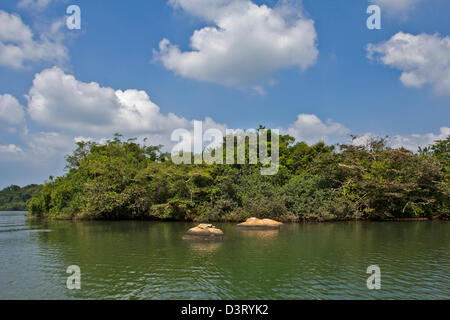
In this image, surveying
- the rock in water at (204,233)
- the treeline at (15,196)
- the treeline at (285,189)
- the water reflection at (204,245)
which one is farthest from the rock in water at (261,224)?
the treeline at (15,196)

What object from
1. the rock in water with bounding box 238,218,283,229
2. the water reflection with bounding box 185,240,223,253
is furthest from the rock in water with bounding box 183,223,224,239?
the rock in water with bounding box 238,218,283,229

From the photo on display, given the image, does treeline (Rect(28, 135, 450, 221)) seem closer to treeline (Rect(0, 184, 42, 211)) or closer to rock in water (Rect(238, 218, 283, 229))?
rock in water (Rect(238, 218, 283, 229))

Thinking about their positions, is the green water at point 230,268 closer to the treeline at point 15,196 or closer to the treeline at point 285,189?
the treeline at point 285,189

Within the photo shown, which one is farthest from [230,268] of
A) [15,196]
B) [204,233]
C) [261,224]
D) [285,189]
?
[15,196]

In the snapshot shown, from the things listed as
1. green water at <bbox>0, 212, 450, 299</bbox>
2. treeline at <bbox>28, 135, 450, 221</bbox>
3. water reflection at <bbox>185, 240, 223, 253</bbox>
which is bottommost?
water reflection at <bbox>185, 240, 223, 253</bbox>

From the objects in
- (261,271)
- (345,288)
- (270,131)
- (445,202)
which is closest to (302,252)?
(261,271)

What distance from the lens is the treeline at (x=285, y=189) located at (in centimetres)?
3269

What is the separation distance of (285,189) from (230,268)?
914 inches

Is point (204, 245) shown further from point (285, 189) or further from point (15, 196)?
point (15, 196)

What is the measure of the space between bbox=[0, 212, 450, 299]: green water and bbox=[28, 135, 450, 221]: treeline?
13630 mm

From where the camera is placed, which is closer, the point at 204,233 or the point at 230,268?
the point at 230,268

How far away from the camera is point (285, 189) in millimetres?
34406

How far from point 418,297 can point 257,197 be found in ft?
80.3

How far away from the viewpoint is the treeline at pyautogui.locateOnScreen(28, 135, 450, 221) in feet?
107
